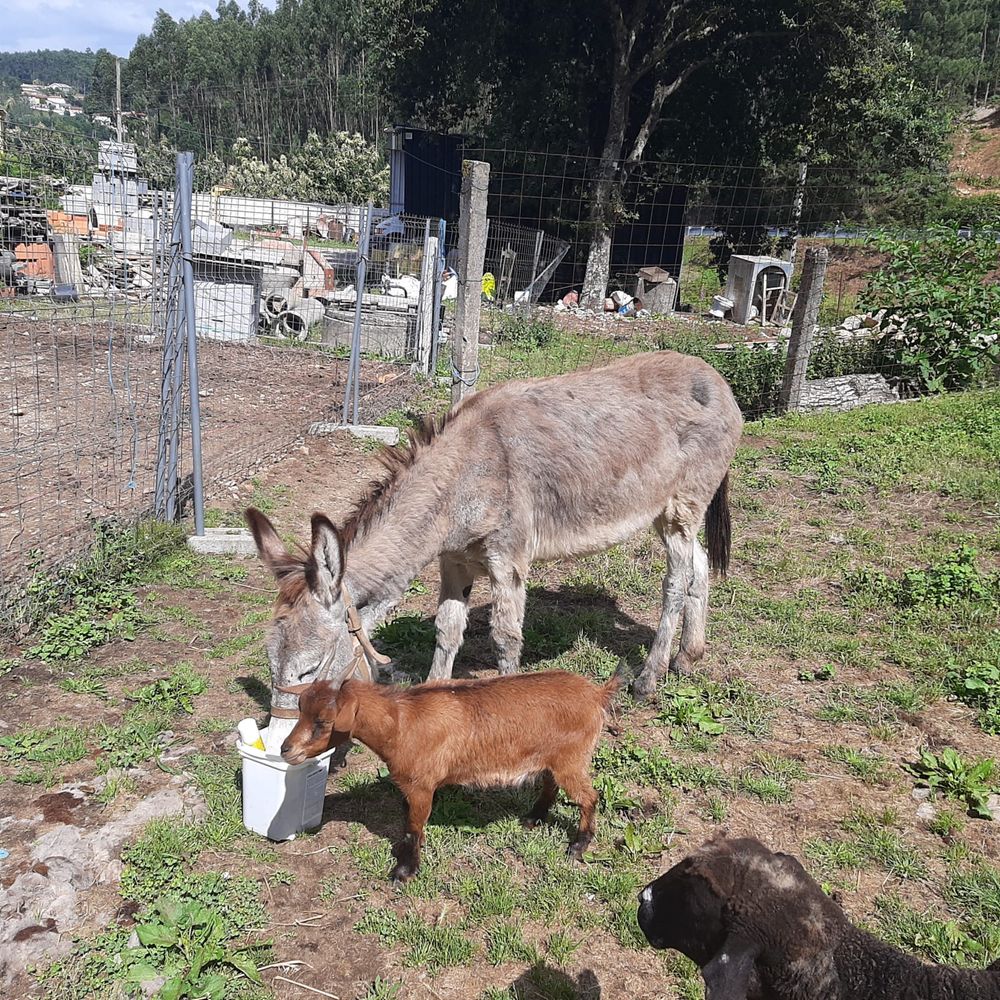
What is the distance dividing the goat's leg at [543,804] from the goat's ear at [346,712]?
39.9 inches

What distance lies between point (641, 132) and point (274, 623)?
75.2 feet

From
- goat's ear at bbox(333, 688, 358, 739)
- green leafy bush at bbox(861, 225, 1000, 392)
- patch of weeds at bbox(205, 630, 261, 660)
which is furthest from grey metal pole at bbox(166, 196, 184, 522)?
green leafy bush at bbox(861, 225, 1000, 392)

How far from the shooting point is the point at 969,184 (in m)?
45.7

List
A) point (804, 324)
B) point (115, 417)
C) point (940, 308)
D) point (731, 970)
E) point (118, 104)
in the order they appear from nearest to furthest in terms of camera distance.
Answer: point (731, 970)
point (115, 417)
point (804, 324)
point (940, 308)
point (118, 104)

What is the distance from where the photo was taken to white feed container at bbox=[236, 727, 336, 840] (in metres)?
3.34

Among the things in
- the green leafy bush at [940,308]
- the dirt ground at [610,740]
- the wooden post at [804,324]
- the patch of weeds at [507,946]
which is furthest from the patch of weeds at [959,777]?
the green leafy bush at [940,308]

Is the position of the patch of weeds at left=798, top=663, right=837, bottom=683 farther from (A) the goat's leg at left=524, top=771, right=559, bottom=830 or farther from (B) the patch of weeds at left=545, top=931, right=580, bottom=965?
(B) the patch of weeds at left=545, top=931, right=580, bottom=965

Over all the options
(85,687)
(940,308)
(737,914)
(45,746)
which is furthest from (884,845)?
(940,308)

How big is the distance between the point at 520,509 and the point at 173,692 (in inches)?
83.3

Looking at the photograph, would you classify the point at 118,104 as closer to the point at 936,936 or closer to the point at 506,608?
the point at 506,608

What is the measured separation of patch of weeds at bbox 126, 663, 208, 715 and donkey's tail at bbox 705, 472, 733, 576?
10.7 feet

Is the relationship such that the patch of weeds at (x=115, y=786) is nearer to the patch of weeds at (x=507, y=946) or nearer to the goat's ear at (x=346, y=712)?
the goat's ear at (x=346, y=712)

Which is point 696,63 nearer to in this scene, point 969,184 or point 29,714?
point 29,714

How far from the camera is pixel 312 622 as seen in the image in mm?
3387
